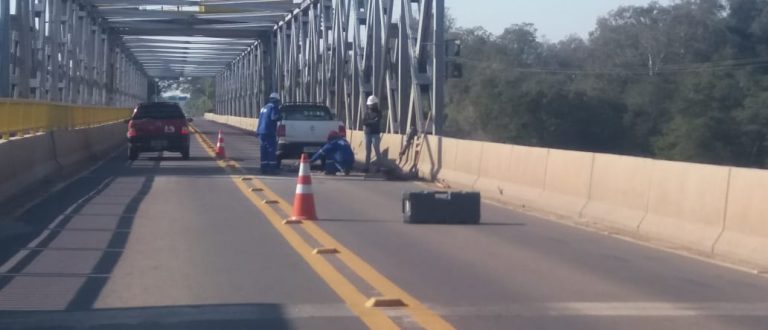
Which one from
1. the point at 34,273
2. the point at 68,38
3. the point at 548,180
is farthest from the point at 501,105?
the point at 34,273

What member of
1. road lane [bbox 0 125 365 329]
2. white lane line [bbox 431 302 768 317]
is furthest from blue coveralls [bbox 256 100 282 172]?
white lane line [bbox 431 302 768 317]

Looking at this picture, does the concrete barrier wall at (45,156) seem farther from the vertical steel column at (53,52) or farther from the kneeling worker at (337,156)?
the kneeling worker at (337,156)

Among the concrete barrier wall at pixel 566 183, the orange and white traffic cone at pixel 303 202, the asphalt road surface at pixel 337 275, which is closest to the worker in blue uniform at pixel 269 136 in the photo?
the asphalt road surface at pixel 337 275

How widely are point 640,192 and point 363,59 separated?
26.0 meters

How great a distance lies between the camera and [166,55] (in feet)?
373

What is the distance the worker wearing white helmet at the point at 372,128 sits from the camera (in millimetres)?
29734

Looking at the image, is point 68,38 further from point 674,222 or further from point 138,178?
point 674,222

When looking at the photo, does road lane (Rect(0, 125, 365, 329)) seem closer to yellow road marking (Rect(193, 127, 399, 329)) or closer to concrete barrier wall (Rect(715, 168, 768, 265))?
yellow road marking (Rect(193, 127, 399, 329))

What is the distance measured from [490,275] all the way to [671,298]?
183 centimetres

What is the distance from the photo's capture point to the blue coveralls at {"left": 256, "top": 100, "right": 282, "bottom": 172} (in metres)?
28.1

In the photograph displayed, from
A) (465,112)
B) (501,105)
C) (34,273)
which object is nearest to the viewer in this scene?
(34,273)

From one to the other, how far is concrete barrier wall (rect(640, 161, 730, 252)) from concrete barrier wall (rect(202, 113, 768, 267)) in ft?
0.03

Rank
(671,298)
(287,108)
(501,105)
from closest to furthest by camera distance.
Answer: (671,298) < (287,108) < (501,105)

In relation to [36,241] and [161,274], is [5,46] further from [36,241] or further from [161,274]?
[161,274]
